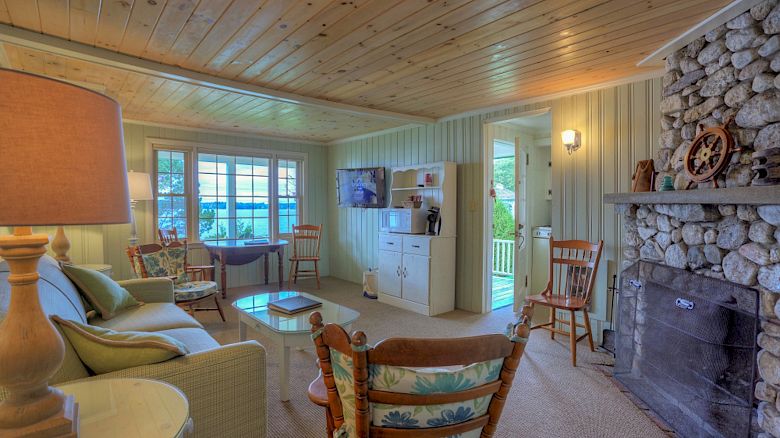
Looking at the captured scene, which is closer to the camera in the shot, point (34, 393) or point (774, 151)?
point (34, 393)

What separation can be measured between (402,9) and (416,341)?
1.83 metres

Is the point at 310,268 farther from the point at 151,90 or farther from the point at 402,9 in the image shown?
the point at 402,9

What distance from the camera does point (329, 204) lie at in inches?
260

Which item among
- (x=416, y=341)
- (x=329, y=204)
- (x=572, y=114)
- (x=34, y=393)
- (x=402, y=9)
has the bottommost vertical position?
(x=34, y=393)

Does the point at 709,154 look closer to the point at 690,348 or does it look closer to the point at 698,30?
the point at 698,30

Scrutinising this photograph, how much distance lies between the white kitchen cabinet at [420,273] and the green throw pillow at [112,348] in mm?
3025

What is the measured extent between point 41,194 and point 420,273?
378 cm

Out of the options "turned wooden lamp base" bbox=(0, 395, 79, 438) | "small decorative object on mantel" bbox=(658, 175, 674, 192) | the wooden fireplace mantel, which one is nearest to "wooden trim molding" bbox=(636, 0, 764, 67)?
"small decorative object on mantel" bbox=(658, 175, 674, 192)

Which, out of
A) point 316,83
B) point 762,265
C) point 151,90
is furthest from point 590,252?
point 151,90

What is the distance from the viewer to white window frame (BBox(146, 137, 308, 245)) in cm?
504

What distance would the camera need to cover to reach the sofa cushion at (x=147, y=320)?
2357 millimetres

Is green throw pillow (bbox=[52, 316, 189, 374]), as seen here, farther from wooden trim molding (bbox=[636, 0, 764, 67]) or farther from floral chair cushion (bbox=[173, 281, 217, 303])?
wooden trim molding (bbox=[636, 0, 764, 67])

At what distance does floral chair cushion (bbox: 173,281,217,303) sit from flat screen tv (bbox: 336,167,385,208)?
2462mm

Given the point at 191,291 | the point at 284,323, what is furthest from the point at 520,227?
the point at 191,291
